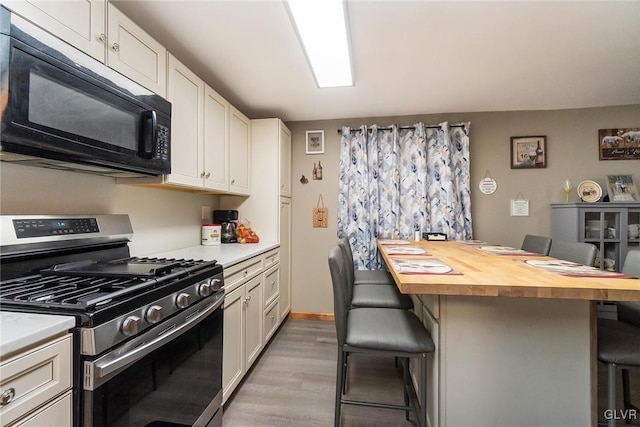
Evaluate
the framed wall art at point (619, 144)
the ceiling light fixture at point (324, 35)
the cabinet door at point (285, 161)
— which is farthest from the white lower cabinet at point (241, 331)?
the framed wall art at point (619, 144)

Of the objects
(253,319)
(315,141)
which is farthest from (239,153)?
(253,319)

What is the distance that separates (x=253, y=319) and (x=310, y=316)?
1265 millimetres

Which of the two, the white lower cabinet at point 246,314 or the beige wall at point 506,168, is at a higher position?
the beige wall at point 506,168

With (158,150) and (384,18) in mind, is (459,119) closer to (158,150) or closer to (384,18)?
(384,18)

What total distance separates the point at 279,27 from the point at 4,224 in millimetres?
1618

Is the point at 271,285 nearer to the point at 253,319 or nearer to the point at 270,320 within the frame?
the point at 270,320

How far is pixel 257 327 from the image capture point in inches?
83.4

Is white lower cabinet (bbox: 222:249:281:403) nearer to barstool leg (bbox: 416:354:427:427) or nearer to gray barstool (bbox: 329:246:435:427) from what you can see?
gray barstool (bbox: 329:246:435:427)

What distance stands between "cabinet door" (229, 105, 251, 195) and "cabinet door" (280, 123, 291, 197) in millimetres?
325

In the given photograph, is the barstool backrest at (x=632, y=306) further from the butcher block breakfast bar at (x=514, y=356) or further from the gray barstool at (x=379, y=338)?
the gray barstool at (x=379, y=338)

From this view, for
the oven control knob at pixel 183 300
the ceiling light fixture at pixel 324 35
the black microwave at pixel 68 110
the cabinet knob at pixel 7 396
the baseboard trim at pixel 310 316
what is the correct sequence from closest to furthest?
the cabinet knob at pixel 7 396 → the black microwave at pixel 68 110 → the oven control knob at pixel 183 300 → the ceiling light fixture at pixel 324 35 → the baseboard trim at pixel 310 316

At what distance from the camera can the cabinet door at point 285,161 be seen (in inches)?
113

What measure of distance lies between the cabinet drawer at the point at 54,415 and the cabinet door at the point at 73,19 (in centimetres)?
124

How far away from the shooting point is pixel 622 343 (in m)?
1.29
